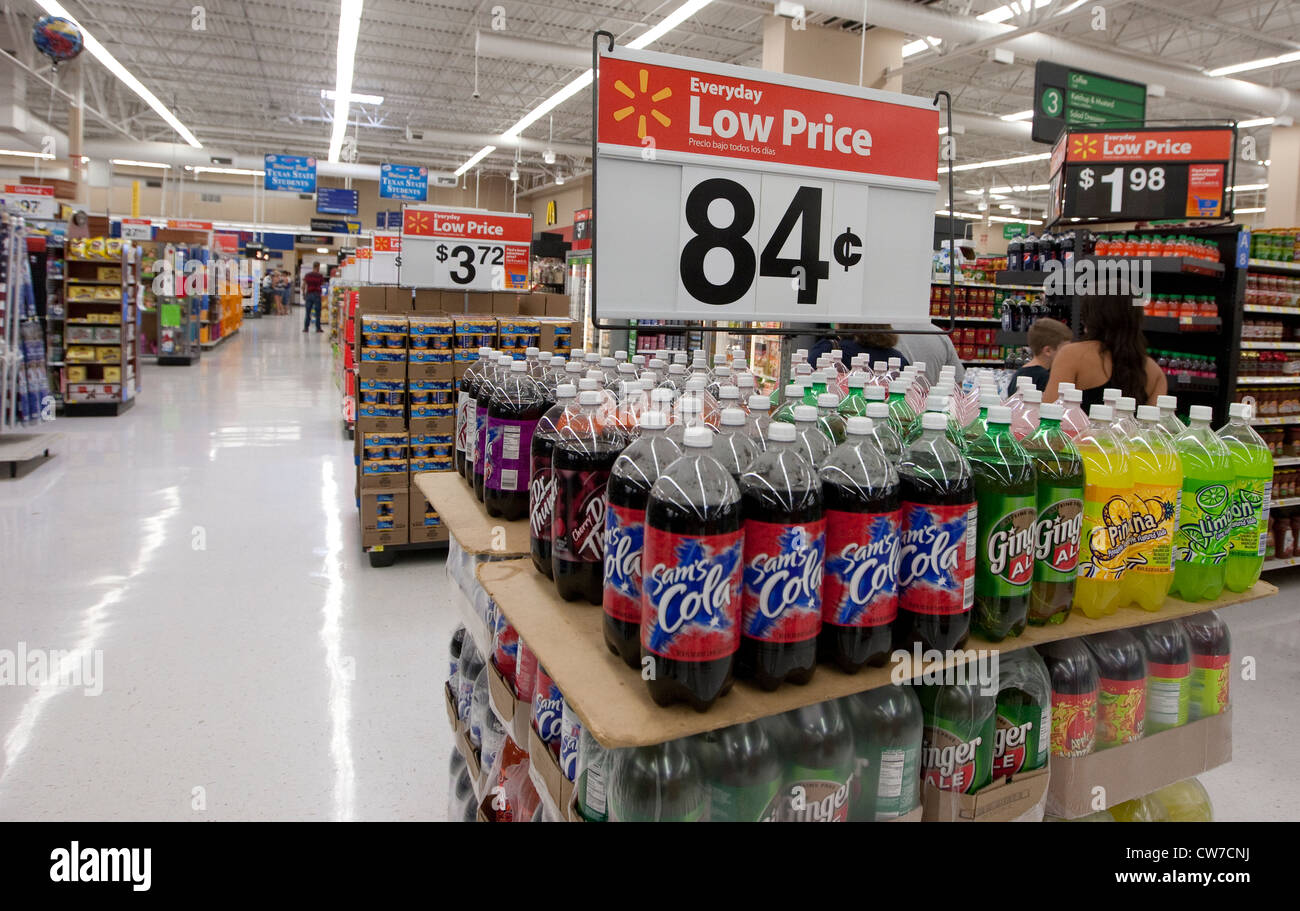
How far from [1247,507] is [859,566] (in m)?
1.02

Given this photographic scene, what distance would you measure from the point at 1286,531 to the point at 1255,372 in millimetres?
1013

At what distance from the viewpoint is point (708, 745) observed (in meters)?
1.33

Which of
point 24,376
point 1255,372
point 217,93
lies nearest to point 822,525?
point 1255,372

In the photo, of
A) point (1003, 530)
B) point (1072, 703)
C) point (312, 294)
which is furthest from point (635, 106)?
point (312, 294)

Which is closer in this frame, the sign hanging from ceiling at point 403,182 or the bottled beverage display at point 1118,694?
the bottled beverage display at point 1118,694

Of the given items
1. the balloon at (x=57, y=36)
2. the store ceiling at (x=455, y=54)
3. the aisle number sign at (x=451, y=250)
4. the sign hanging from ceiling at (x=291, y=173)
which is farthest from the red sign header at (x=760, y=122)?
the sign hanging from ceiling at (x=291, y=173)

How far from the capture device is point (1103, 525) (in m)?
1.56

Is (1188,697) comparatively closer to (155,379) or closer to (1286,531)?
(1286,531)

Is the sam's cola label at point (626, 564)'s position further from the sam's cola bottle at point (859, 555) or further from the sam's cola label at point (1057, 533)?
the sam's cola label at point (1057, 533)

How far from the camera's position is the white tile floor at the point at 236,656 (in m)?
2.71

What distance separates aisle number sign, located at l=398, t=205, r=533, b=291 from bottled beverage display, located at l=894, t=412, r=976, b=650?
5263 millimetres

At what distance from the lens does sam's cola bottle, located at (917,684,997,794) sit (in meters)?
1.48

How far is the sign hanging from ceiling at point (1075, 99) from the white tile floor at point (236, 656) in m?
4.51

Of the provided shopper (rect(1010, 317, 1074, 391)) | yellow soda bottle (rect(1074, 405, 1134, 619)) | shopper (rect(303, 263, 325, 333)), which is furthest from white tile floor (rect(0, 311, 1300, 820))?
shopper (rect(303, 263, 325, 333))
